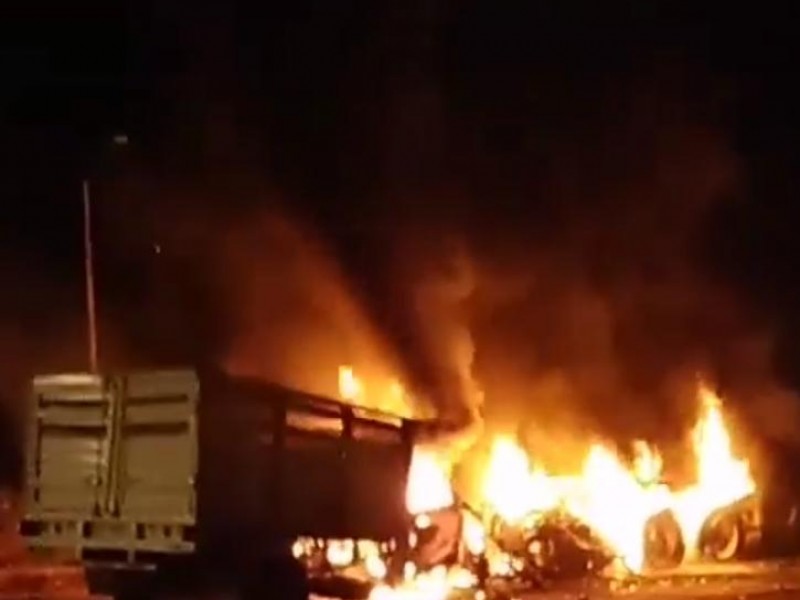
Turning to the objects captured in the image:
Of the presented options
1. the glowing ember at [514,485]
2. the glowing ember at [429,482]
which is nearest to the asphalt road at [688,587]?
the glowing ember at [429,482]

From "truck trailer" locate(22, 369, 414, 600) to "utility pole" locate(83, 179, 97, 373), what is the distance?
9.95m

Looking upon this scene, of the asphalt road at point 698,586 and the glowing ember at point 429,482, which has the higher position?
the glowing ember at point 429,482

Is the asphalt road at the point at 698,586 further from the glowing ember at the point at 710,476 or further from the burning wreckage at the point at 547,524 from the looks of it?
the glowing ember at the point at 710,476

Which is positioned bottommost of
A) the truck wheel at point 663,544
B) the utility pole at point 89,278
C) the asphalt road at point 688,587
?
the asphalt road at point 688,587

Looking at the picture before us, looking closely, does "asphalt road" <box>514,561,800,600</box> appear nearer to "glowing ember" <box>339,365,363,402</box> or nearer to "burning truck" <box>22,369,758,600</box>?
"burning truck" <box>22,369,758,600</box>

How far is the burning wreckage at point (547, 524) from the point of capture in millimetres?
19703

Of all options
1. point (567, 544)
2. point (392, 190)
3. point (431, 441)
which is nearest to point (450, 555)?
point (567, 544)

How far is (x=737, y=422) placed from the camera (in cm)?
2775

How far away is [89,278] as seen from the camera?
2545 centimetres

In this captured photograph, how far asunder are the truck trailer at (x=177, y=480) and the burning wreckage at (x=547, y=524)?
1114 millimetres

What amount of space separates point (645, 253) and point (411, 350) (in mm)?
4372

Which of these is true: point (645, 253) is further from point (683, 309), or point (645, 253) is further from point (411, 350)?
point (411, 350)

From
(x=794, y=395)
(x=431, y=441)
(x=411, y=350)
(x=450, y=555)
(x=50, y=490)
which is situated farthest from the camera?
(x=411, y=350)

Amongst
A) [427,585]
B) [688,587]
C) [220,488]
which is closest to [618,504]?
[688,587]
